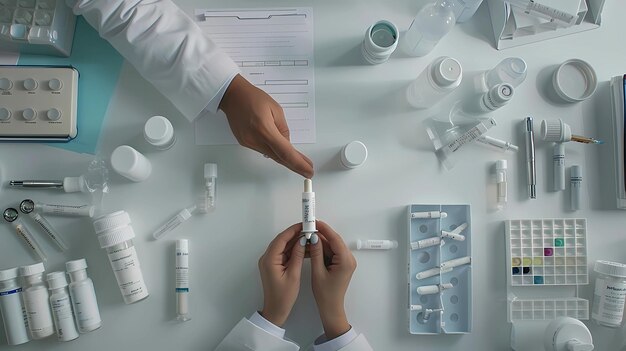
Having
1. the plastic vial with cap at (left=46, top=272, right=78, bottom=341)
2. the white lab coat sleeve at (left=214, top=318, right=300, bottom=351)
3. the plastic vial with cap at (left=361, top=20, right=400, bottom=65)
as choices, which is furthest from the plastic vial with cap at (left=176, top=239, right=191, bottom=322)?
the plastic vial with cap at (left=361, top=20, right=400, bottom=65)

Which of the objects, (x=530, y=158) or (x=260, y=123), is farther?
(x=530, y=158)

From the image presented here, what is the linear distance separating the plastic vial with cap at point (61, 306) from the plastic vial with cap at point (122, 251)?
0.36 ft

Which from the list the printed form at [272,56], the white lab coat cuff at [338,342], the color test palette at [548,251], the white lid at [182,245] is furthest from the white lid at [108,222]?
the color test palette at [548,251]

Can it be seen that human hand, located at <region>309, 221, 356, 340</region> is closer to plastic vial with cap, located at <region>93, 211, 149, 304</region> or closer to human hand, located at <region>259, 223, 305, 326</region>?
human hand, located at <region>259, 223, 305, 326</region>

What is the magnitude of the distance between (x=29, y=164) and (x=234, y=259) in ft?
1.79

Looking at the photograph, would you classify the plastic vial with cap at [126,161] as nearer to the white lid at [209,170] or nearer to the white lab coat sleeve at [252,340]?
the white lid at [209,170]

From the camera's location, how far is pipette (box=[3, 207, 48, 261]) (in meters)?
0.99

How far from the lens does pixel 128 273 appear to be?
94cm

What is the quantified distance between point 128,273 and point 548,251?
0.99 metres

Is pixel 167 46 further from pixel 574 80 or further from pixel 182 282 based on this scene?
pixel 574 80

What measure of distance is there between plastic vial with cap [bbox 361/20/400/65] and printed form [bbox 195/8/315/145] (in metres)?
0.15

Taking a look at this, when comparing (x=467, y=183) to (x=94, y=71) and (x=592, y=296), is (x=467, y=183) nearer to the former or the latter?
(x=592, y=296)

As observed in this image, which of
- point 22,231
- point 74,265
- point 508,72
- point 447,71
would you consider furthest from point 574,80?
point 22,231

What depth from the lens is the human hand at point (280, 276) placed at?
920 mm
